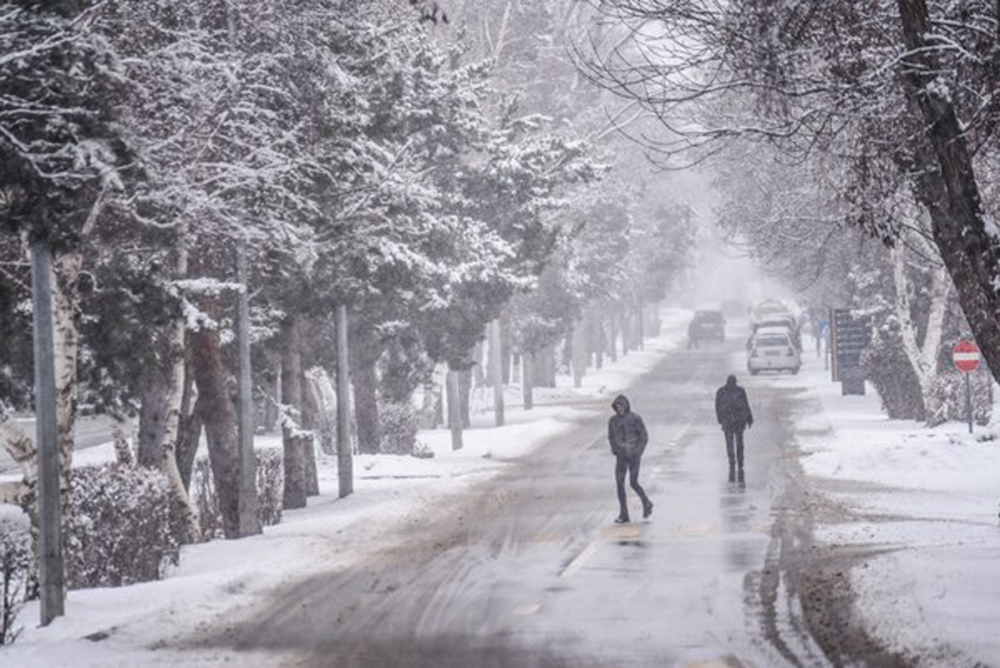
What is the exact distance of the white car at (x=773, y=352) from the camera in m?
65.6

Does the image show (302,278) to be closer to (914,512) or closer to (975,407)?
(914,512)

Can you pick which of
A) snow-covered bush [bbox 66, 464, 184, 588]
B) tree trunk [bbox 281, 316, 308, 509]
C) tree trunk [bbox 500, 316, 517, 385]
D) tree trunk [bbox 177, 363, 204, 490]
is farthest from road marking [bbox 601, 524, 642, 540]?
tree trunk [bbox 500, 316, 517, 385]

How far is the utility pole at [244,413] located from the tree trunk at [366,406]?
1345 centimetres

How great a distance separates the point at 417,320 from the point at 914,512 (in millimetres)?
14587

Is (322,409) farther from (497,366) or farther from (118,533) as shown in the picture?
(118,533)

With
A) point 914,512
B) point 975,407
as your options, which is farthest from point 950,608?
point 975,407

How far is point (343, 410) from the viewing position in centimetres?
2622

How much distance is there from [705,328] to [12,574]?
8183cm

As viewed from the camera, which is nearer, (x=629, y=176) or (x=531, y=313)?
(x=531, y=313)

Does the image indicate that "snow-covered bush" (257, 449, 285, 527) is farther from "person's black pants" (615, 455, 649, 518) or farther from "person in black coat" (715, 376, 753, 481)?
"person in black coat" (715, 376, 753, 481)

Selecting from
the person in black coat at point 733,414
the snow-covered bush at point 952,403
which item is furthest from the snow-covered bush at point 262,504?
the snow-covered bush at point 952,403

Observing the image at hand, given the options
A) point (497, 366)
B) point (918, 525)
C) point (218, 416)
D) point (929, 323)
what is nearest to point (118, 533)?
point (218, 416)

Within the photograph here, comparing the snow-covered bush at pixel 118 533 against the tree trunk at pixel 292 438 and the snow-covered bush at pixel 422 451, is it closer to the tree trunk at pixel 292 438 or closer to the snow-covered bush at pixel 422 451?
the tree trunk at pixel 292 438

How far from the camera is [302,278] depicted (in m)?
24.3
